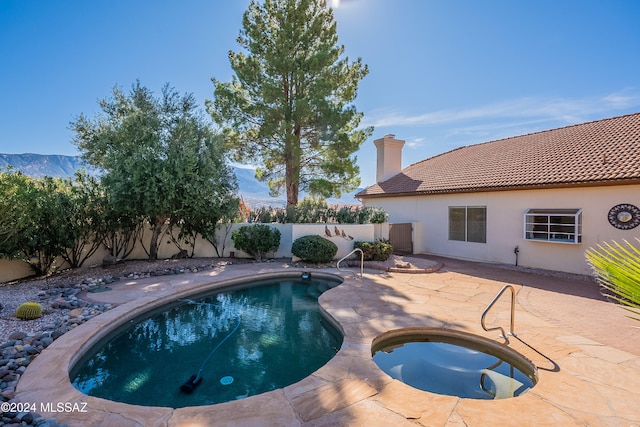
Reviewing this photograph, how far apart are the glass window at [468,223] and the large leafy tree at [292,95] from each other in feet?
21.1

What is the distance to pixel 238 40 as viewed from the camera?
54.0ft

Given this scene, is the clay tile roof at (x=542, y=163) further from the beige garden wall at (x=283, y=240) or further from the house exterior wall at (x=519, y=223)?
the beige garden wall at (x=283, y=240)

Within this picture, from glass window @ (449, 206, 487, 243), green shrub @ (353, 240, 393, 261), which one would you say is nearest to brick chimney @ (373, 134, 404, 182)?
glass window @ (449, 206, 487, 243)

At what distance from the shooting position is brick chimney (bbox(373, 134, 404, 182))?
1906 centimetres

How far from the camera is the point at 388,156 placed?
19203 millimetres

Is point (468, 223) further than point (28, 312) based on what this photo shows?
Yes

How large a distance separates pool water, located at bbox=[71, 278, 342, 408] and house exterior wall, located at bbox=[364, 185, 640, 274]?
8.34 meters

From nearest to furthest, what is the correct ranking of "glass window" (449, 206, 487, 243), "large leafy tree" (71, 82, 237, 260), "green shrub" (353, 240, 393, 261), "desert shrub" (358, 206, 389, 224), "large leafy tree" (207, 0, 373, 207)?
"large leafy tree" (71, 82, 237, 260) → "green shrub" (353, 240, 393, 261) → "glass window" (449, 206, 487, 243) → "desert shrub" (358, 206, 389, 224) → "large leafy tree" (207, 0, 373, 207)

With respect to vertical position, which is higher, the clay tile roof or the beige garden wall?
the clay tile roof

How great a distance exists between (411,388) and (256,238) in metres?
9.44

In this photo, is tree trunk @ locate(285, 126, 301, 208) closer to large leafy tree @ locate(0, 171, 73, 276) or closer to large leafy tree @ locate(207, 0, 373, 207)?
large leafy tree @ locate(207, 0, 373, 207)

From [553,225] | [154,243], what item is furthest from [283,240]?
[553,225]

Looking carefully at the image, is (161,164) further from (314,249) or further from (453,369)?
(453,369)

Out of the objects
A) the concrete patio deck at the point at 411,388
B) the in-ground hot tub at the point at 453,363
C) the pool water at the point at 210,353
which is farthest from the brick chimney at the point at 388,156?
the in-ground hot tub at the point at 453,363
